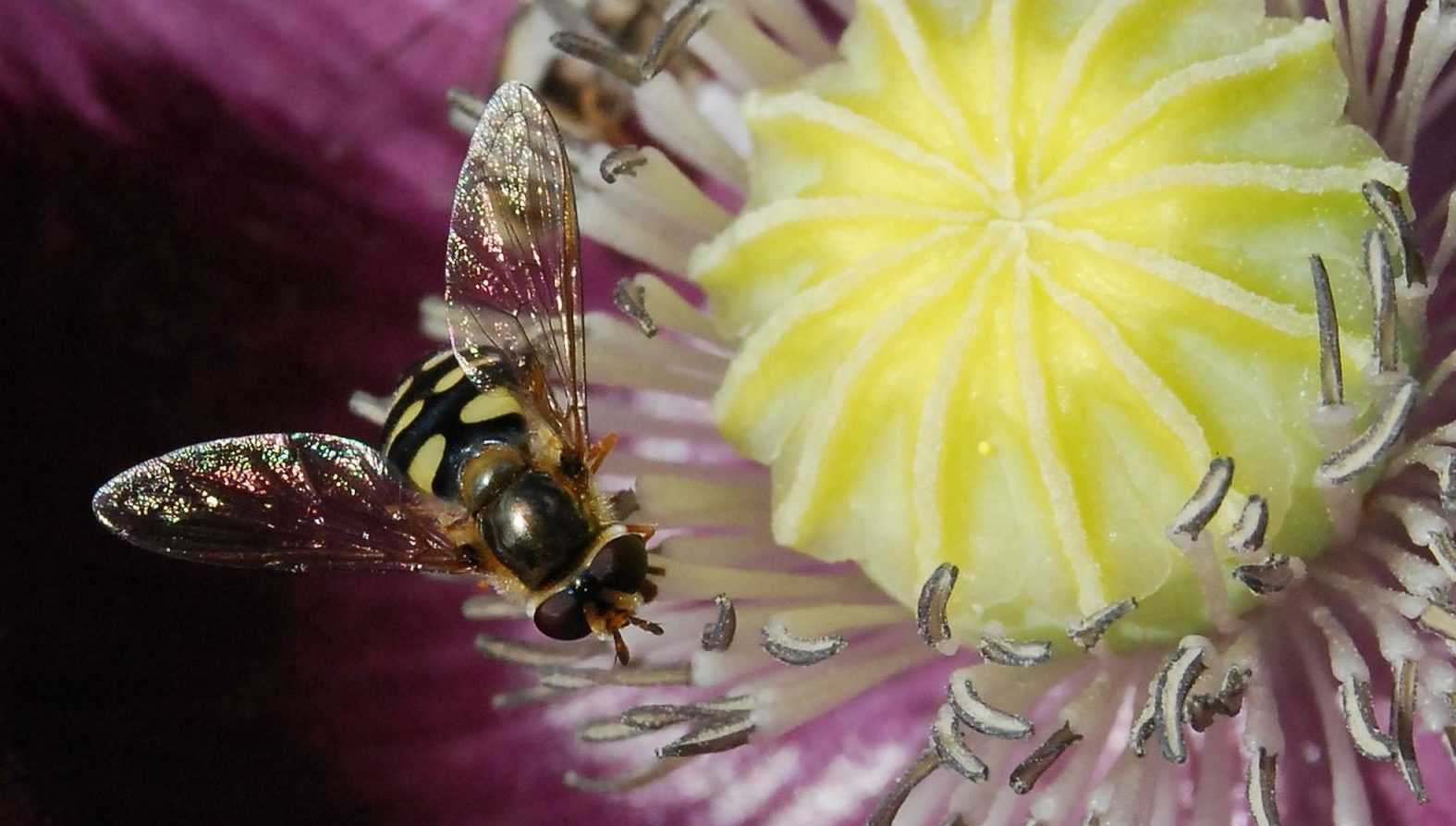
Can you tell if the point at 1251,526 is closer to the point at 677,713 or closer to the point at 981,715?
the point at 981,715

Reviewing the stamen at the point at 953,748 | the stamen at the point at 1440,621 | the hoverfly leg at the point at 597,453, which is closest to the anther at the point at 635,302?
the hoverfly leg at the point at 597,453

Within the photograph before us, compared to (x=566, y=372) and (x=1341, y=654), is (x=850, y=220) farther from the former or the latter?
(x=1341, y=654)

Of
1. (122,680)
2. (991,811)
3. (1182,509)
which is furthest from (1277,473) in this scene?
(122,680)

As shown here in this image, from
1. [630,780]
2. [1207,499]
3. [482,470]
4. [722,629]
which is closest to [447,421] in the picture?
[482,470]

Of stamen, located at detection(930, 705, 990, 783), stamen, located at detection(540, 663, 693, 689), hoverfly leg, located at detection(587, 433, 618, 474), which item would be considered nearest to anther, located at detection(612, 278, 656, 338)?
hoverfly leg, located at detection(587, 433, 618, 474)

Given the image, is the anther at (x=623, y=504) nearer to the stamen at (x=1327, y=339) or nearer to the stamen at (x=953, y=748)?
the stamen at (x=953, y=748)

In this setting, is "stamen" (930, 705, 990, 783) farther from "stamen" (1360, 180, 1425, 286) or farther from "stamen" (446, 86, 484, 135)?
"stamen" (446, 86, 484, 135)
